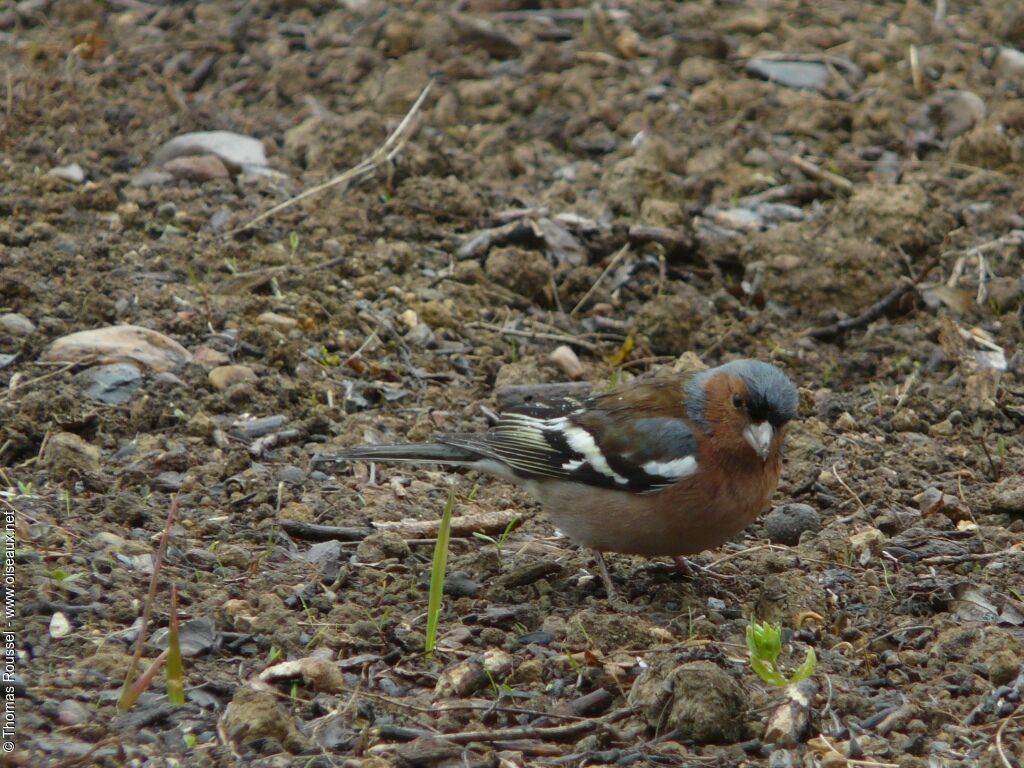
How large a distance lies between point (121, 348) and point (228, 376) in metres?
0.48

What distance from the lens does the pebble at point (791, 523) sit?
5281mm

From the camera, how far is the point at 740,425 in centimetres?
491

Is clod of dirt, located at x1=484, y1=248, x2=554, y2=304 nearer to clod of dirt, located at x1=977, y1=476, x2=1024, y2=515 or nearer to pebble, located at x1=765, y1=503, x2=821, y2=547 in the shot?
pebble, located at x1=765, y1=503, x2=821, y2=547

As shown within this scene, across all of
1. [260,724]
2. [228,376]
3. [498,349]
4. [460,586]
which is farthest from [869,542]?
[228,376]

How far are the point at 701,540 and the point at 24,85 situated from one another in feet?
17.2

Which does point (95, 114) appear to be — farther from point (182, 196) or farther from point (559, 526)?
point (559, 526)

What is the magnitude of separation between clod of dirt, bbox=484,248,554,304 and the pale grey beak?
235cm

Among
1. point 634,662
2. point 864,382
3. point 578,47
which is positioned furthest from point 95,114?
point 634,662

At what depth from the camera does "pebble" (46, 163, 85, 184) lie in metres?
7.18

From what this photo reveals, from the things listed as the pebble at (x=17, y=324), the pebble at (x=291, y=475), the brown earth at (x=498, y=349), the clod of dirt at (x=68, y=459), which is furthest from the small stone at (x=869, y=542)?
the pebble at (x=17, y=324)

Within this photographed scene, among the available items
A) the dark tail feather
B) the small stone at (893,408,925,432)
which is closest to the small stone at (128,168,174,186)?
the dark tail feather

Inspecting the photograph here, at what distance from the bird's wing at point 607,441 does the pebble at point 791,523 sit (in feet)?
2.10

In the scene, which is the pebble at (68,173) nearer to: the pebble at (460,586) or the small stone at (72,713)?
the pebble at (460,586)

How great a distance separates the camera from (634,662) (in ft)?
13.8
